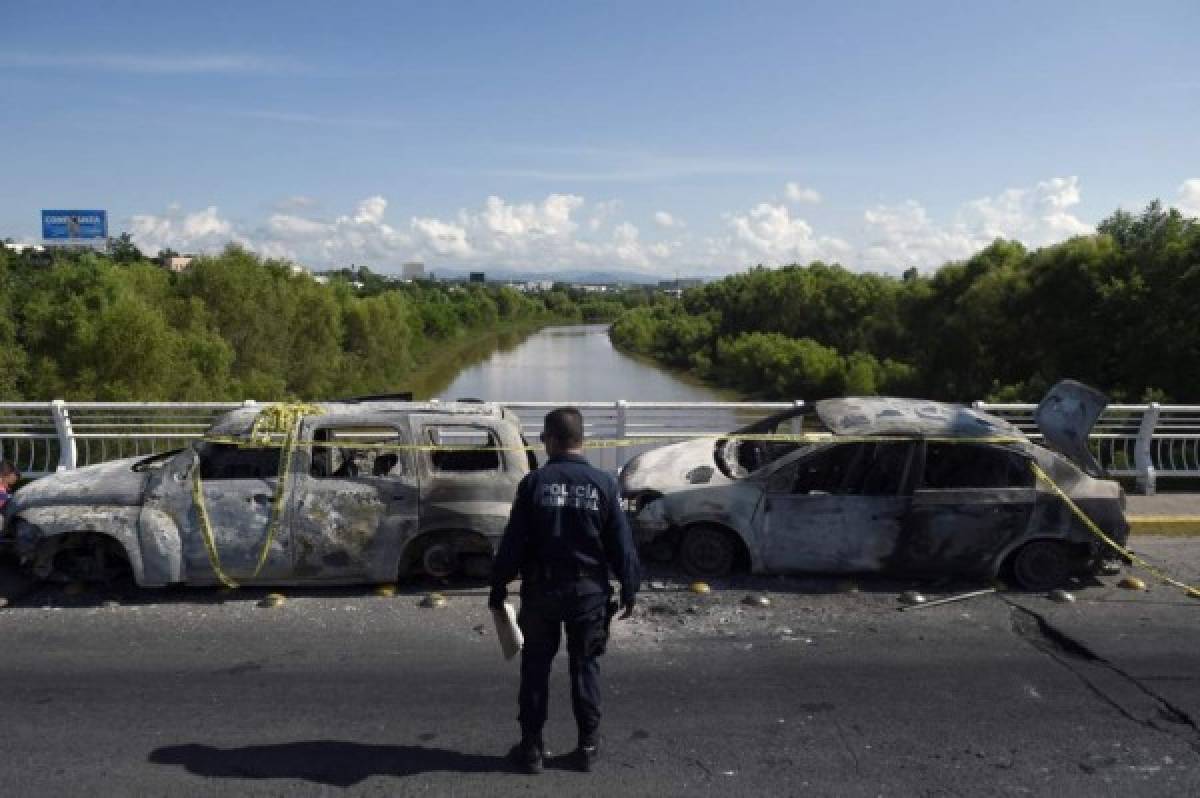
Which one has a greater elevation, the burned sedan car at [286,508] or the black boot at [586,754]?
the burned sedan car at [286,508]

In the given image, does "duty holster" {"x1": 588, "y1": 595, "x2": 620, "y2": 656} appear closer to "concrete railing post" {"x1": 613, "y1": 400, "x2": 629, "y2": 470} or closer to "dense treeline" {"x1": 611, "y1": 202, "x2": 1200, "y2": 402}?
"concrete railing post" {"x1": 613, "y1": 400, "x2": 629, "y2": 470}

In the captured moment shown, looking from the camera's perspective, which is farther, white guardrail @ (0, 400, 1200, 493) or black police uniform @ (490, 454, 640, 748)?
white guardrail @ (0, 400, 1200, 493)

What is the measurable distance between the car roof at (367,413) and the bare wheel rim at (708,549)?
5.97 feet

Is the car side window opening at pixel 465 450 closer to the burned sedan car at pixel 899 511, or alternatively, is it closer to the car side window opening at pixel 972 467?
the burned sedan car at pixel 899 511

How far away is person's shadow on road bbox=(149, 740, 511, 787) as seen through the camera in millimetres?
4738

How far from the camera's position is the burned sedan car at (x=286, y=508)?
723 centimetres

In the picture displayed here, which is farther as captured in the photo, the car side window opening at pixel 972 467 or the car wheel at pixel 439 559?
the car side window opening at pixel 972 467

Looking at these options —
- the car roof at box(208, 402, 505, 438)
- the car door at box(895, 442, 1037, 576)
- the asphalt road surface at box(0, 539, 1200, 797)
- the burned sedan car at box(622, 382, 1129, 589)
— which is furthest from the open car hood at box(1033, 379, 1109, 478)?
the car roof at box(208, 402, 505, 438)

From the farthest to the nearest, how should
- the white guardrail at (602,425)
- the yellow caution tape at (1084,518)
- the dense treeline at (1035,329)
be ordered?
the dense treeline at (1035,329)
the white guardrail at (602,425)
the yellow caution tape at (1084,518)

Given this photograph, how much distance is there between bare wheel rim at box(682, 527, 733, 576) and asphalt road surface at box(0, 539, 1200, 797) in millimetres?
402

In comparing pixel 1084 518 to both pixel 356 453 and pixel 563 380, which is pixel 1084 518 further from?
pixel 563 380

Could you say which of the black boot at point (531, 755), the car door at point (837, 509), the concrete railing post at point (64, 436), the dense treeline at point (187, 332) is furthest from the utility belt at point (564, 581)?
the dense treeline at point (187, 332)

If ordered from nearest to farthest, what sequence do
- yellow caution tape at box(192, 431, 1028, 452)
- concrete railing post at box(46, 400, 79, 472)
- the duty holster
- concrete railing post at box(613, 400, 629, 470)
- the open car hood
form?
the duty holster, yellow caution tape at box(192, 431, 1028, 452), the open car hood, concrete railing post at box(46, 400, 79, 472), concrete railing post at box(613, 400, 629, 470)

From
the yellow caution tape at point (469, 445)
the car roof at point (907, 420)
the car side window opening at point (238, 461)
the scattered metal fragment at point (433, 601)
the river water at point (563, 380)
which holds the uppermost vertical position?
the car roof at point (907, 420)
